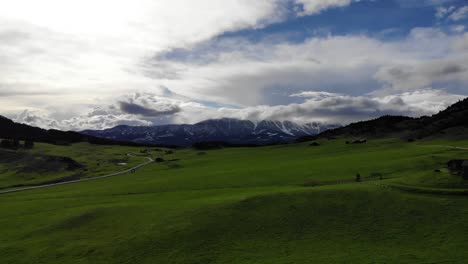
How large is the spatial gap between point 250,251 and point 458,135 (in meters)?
147

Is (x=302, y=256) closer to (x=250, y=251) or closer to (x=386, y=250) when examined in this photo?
(x=250, y=251)

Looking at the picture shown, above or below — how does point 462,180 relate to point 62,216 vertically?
above

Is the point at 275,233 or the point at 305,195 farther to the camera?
the point at 305,195

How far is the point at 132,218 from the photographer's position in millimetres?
45625

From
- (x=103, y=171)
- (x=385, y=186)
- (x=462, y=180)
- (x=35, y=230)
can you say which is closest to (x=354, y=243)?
(x=385, y=186)

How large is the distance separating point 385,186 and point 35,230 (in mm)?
46812

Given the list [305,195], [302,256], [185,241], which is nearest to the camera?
[302,256]

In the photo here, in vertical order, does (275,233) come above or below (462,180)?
below

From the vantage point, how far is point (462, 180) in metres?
49.0

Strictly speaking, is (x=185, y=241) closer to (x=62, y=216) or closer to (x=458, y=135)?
(x=62, y=216)

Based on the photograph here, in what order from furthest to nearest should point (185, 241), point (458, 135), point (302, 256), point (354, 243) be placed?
1. point (458, 135)
2. point (185, 241)
3. point (354, 243)
4. point (302, 256)

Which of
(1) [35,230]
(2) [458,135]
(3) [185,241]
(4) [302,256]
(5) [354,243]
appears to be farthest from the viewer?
(2) [458,135]

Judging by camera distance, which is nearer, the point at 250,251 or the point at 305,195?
the point at 250,251

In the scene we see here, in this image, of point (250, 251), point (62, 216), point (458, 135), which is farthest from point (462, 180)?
point (458, 135)
